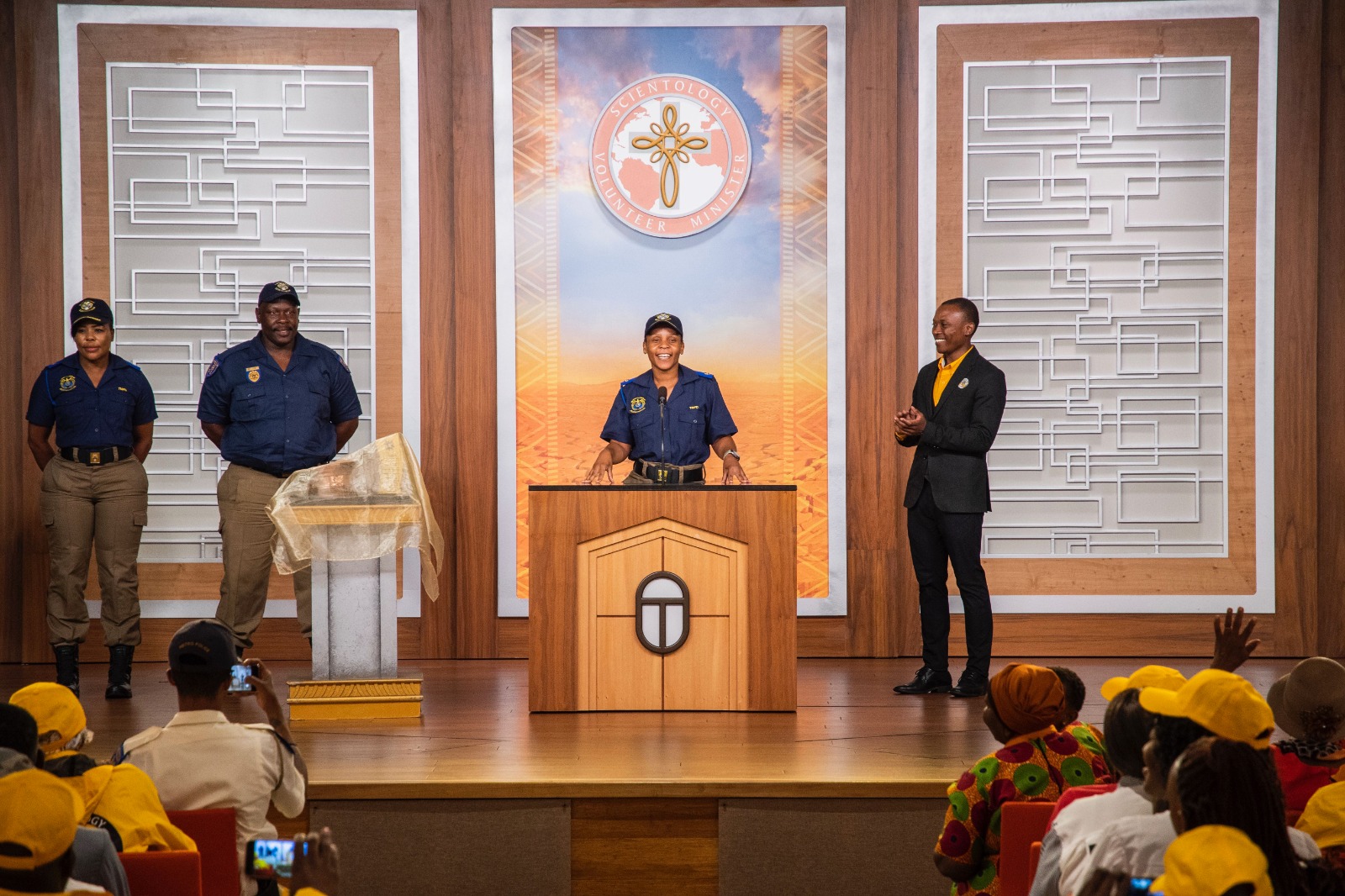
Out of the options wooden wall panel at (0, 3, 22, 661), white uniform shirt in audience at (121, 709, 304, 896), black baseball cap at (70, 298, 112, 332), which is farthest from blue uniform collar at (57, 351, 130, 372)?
white uniform shirt in audience at (121, 709, 304, 896)

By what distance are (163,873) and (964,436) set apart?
348 cm

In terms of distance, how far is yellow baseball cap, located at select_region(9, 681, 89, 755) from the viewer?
2.40 metres

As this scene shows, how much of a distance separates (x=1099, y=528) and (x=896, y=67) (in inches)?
93.9

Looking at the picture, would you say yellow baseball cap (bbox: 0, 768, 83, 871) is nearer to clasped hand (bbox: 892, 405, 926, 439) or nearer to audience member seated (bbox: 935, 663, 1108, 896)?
audience member seated (bbox: 935, 663, 1108, 896)

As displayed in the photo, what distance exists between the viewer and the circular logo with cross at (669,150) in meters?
6.00

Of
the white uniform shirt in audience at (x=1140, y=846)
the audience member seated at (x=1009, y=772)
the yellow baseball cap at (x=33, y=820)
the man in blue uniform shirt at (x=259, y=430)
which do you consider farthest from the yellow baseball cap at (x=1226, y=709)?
the man in blue uniform shirt at (x=259, y=430)

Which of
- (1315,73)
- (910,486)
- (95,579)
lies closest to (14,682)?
(95,579)

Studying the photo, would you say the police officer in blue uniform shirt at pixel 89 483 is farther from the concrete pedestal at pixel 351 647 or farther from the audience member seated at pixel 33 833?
the audience member seated at pixel 33 833

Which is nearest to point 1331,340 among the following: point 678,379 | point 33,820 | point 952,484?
point 952,484

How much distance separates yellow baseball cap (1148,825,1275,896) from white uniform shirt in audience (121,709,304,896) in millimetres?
1631

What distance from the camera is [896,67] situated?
5.95 meters

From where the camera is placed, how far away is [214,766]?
2.38 m

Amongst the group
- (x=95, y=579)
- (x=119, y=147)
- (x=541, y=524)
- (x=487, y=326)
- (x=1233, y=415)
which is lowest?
(x=95, y=579)

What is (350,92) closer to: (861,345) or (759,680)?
(861,345)
